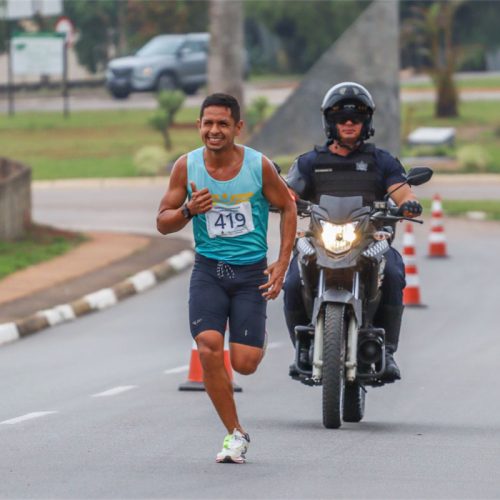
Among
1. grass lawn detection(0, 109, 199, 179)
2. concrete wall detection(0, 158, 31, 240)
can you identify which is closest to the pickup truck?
grass lawn detection(0, 109, 199, 179)

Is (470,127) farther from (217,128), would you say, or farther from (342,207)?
(217,128)

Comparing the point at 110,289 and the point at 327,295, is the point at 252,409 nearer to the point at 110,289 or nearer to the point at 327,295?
the point at 327,295

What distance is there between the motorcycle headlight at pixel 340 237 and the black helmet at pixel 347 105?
710mm

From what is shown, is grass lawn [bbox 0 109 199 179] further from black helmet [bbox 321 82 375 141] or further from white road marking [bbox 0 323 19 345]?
black helmet [bbox 321 82 375 141]

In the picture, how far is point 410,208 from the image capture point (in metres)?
9.52

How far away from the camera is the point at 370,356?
9648 mm

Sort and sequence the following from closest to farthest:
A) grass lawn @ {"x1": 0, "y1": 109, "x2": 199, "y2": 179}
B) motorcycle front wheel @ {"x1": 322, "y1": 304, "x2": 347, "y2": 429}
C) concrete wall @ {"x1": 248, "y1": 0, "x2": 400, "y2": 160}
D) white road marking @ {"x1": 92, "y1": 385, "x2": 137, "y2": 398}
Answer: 1. motorcycle front wheel @ {"x1": 322, "y1": 304, "x2": 347, "y2": 429}
2. white road marking @ {"x1": 92, "y1": 385, "x2": 137, "y2": 398}
3. concrete wall @ {"x1": 248, "y1": 0, "x2": 400, "y2": 160}
4. grass lawn @ {"x1": 0, "y1": 109, "x2": 199, "y2": 179}

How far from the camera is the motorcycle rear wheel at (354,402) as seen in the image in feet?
32.3

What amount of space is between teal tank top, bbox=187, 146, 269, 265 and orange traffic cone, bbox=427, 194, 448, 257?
12.4 metres

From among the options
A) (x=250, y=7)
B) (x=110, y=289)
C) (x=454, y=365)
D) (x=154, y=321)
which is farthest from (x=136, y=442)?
(x=250, y=7)

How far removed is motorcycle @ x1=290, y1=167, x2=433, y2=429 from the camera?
30.7 ft

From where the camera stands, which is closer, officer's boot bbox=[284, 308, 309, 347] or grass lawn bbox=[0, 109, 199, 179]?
officer's boot bbox=[284, 308, 309, 347]

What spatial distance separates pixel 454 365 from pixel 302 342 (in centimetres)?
365

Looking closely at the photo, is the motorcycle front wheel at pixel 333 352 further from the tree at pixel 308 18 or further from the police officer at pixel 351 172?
the tree at pixel 308 18
